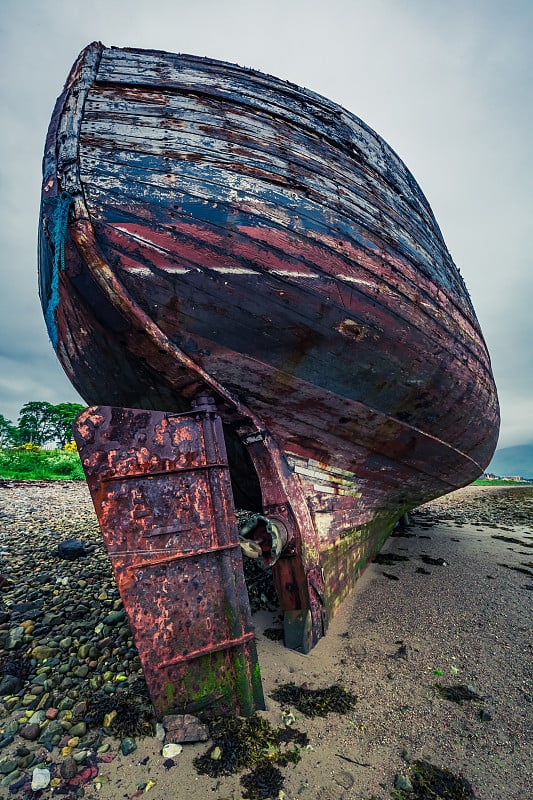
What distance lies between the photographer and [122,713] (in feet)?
6.66

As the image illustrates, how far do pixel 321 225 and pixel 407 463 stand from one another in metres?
2.36

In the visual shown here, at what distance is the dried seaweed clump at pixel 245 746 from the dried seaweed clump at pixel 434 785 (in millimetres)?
511

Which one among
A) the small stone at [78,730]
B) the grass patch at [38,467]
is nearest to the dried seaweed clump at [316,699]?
the small stone at [78,730]

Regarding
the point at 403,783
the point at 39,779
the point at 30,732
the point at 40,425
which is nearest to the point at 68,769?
the point at 39,779

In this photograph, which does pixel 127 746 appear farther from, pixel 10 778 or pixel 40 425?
pixel 40 425

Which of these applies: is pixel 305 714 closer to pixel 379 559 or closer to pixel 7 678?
pixel 7 678

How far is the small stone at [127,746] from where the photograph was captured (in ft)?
5.91

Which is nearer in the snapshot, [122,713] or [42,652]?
[122,713]

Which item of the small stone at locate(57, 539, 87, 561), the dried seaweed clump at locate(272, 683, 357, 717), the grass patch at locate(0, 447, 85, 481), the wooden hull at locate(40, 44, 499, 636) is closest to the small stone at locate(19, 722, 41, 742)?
the dried seaweed clump at locate(272, 683, 357, 717)

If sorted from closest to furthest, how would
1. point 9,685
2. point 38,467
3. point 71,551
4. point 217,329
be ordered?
point 9,685, point 217,329, point 71,551, point 38,467

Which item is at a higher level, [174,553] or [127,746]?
[174,553]

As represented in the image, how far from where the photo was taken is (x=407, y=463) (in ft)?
12.0

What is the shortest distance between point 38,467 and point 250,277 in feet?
63.8

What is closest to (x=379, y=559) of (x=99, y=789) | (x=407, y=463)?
(x=407, y=463)
